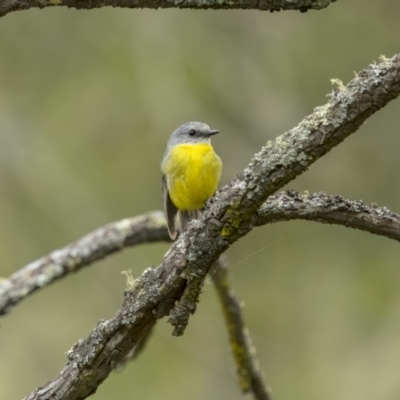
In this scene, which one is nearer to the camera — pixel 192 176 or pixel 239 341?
pixel 239 341

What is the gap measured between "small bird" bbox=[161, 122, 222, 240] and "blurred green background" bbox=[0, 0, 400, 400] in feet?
7.36

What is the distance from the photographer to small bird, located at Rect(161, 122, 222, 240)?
225 inches

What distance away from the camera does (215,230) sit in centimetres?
265

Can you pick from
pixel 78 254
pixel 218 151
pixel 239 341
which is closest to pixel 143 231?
pixel 78 254

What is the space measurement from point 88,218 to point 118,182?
124 cm

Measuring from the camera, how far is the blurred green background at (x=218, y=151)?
332 inches

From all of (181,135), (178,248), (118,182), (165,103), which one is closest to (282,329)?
(118,182)

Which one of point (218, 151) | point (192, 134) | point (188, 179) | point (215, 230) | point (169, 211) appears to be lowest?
point (215, 230)

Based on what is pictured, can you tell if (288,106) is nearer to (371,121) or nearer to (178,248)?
(371,121)

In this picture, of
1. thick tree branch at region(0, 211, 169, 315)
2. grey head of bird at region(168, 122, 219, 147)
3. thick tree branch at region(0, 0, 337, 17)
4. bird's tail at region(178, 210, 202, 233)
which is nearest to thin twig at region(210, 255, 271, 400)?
thick tree branch at region(0, 211, 169, 315)

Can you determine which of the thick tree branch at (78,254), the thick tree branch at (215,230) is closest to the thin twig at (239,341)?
the thick tree branch at (78,254)

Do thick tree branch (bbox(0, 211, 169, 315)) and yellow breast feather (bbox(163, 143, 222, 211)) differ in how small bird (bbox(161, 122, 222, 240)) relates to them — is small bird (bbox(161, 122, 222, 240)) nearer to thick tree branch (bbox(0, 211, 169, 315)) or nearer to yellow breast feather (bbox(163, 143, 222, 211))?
yellow breast feather (bbox(163, 143, 222, 211))

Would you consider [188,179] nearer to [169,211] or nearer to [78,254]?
[169,211]

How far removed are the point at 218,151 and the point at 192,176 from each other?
2.63 m
